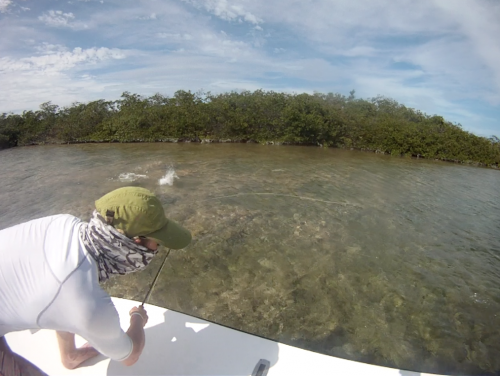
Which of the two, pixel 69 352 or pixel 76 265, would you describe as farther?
pixel 69 352

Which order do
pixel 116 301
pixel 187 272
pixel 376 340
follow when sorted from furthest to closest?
pixel 187 272, pixel 376 340, pixel 116 301

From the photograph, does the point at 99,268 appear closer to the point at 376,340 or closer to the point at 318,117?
the point at 376,340

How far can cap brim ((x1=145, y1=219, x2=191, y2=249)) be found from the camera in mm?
1555

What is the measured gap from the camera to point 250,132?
16.4 m

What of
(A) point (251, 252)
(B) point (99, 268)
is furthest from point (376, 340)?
(B) point (99, 268)

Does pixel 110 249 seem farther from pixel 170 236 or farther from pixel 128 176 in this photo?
pixel 128 176

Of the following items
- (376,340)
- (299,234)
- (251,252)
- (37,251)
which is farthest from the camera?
(299,234)

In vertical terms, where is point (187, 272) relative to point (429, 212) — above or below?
below

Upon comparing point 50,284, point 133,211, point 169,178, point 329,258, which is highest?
point 133,211

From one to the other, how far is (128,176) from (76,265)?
7468 mm

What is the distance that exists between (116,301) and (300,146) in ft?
47.4

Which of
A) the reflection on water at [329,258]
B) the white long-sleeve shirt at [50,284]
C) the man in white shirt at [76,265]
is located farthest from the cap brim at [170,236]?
the reflection on water at [329,258]

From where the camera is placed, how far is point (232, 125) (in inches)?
629

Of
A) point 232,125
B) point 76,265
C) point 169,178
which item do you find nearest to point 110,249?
point 76,265
